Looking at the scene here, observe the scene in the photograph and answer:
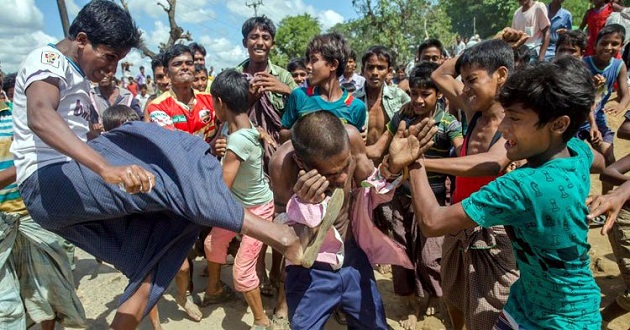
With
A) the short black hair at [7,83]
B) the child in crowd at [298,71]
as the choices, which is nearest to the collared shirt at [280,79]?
the child in crowd at [298,71]

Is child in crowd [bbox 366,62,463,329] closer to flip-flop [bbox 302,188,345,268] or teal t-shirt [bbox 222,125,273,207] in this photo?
teal t-shirt [bbox 222,125,273,207]

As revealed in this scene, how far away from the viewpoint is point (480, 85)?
223cm

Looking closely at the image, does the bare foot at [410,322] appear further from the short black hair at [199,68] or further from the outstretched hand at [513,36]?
the short black hair at [199,68]

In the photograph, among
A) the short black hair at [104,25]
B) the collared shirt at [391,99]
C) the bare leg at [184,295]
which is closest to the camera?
the short black hair at [104,25]

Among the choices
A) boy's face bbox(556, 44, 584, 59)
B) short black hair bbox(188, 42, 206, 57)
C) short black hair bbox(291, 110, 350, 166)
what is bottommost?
short black hair bbox(291, 110, 350, 166)

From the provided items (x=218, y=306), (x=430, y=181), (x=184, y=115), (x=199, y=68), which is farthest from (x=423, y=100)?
(x=199, y=68)

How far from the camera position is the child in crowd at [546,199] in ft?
4.85

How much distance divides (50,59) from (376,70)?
9.50 feet

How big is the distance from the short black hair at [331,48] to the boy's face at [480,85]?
117cm

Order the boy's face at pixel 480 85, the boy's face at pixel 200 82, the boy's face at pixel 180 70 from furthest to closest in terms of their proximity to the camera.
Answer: the boy's face at pixel 200 82 < the boy's face at pixel 180 70 < the boy's face at pixel 480 85

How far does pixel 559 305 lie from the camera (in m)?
1.58

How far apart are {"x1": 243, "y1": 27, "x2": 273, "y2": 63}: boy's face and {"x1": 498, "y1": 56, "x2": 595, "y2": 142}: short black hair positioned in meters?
2.68

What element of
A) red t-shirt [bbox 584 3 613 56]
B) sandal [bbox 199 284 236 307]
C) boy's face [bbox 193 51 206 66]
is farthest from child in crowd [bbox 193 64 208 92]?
red t-shirt [bbox 584 3 613 56]

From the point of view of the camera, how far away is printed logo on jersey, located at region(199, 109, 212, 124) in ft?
12.4
